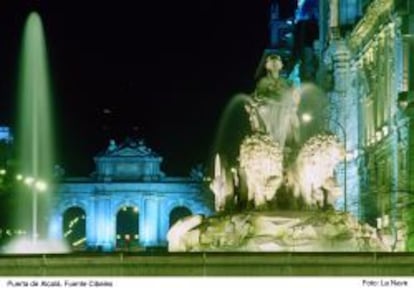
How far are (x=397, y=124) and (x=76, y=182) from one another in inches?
3587

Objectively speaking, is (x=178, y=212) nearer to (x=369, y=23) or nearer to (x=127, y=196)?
(x=127, y=196)

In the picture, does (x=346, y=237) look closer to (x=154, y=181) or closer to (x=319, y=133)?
(x=319, y=133)

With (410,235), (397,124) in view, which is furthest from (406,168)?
(410,235)

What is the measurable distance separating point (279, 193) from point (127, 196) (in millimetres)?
123880

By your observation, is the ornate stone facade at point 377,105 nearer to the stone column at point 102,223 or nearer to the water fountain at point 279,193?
the water fountain at point 279,193

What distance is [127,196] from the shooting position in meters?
160

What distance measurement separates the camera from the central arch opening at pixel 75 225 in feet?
536

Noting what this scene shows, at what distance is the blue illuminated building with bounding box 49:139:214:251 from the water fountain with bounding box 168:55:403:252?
116m

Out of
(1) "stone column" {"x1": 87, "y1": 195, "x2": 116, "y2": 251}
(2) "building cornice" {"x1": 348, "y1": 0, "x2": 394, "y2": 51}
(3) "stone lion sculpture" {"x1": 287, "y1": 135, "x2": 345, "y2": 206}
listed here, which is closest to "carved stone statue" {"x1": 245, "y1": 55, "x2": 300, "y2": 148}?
(3) "stone lion sculpture" {"x1": 287, "y1": 135, "x2": 345, "y2": 206}

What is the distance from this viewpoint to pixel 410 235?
60.7 meters

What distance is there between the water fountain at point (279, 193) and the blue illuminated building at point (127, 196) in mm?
115996

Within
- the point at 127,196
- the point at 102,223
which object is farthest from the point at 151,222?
the point at 102,223

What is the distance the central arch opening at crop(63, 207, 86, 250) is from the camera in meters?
163

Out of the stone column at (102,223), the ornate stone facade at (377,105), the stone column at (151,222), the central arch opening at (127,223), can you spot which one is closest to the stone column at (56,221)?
the stone column at (102,223)
